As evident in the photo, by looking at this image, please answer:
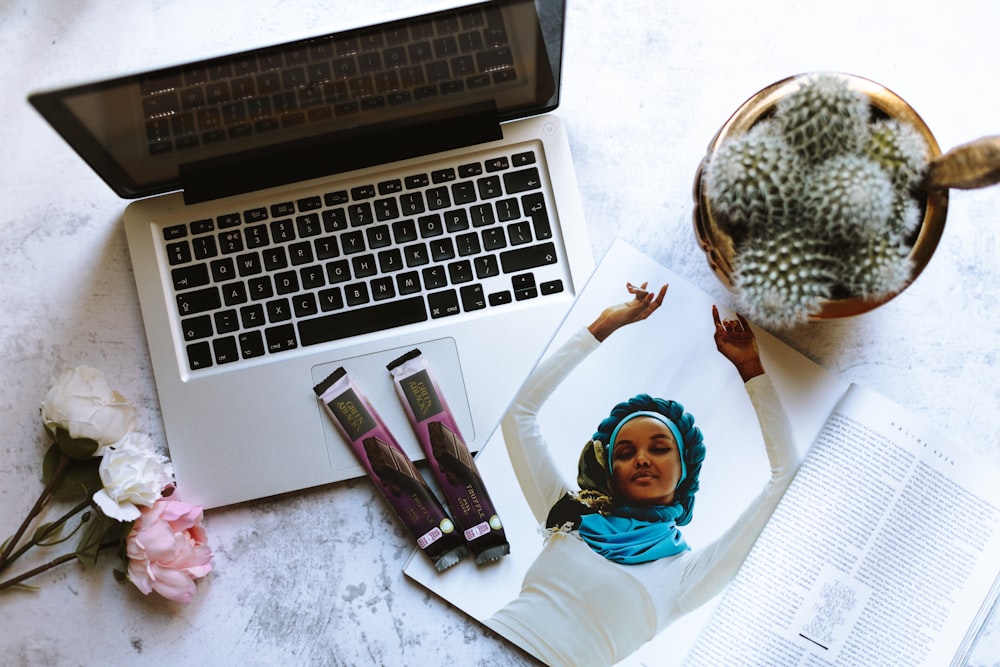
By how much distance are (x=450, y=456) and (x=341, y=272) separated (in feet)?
0.61

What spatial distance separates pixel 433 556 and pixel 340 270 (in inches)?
10.4

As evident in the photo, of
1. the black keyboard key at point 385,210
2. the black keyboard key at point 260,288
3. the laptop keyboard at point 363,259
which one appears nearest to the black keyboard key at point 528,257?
the laptop keyboard at point 363,259

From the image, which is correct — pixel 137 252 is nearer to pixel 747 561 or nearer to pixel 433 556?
pixel 433 556

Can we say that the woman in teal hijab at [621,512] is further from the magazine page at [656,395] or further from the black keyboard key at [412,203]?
the black keyboard key at [412,203]

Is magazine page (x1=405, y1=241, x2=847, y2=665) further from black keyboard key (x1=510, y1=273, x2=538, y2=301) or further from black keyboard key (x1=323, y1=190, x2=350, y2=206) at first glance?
black keyboard key (x1=323, y1=190, x2=350, y2=206)

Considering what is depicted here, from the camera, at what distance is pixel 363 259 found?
2.20 ft

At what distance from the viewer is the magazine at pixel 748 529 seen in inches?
25.8

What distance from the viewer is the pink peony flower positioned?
2.08 ft

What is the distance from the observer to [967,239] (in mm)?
693

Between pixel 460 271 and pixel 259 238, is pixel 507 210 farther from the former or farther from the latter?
pixel 259 238

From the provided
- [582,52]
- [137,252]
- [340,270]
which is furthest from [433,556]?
[582,52]

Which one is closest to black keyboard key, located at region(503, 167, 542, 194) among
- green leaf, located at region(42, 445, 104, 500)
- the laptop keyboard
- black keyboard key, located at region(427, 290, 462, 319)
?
the laptop keyboard

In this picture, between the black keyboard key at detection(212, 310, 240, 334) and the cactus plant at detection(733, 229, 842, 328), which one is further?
the black keyboard key at detection(212, 310, 240, 334)

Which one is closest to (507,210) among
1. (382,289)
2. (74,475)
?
(382,289)
